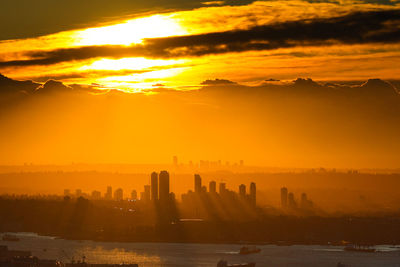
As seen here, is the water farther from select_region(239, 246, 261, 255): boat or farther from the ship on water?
the ship on water

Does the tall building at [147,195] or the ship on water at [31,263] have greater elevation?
the tall building at [147,195]

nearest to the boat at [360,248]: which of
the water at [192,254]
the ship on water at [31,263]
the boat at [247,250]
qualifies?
the water at [192,254]

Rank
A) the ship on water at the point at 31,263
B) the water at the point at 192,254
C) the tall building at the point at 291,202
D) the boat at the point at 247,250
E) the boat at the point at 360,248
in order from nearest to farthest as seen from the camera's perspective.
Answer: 1. the ship on water at the point at 31,263
2. the water at the point at 192,254
3. the boat at the point at 247,250
4. the boat at the point at 360,248
5. the tall building at the point at 291,202

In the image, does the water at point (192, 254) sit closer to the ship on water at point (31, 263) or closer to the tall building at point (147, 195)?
the ship on water at point (31, 263)

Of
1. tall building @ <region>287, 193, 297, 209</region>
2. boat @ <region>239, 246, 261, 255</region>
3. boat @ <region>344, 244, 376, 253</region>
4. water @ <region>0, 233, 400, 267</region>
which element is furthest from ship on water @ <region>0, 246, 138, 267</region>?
tall building @ <region>287, 193, 297, 209</region>

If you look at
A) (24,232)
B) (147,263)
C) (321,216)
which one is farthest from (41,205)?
(147,263)

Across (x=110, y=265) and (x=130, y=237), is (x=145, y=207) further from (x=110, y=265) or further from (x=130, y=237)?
(x=110, y=265)

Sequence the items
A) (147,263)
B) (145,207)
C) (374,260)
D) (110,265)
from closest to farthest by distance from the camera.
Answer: (110,265), (147,263), (374,260), (145,207)
